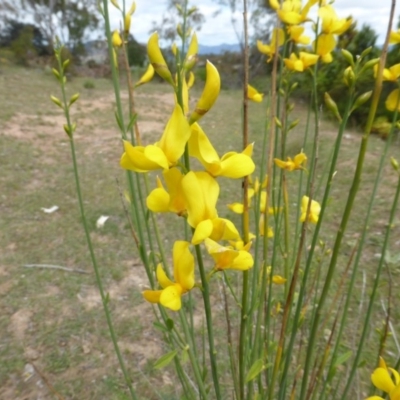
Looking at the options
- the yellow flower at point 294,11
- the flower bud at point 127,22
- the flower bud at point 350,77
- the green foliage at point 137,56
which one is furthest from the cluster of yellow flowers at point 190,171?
the green foliage at point 137,56

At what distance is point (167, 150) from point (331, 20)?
0.50 metres

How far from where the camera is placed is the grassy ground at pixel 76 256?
1.57 metres

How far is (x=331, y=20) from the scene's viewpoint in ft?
2.31

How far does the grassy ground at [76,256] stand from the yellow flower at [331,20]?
1.12 ft

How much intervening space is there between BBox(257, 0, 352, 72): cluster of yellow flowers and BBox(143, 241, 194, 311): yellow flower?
1.36 ft

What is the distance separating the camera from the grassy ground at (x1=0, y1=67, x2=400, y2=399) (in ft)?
5.14

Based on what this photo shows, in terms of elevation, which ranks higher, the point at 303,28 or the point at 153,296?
the point at 303,28

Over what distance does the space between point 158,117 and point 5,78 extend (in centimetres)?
351

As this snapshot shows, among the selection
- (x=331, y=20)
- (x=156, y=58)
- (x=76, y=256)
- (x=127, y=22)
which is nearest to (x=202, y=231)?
(x=156, y=58)

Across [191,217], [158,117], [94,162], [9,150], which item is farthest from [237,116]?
[191,217]

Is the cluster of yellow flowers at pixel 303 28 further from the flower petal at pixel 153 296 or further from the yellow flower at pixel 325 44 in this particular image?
the flower petal at pixel 153 296

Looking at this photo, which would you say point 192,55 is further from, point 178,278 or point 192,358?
point 192,358

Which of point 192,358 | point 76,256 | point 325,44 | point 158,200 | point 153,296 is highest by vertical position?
Result: point 325,44

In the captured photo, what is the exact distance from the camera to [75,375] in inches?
61.5
